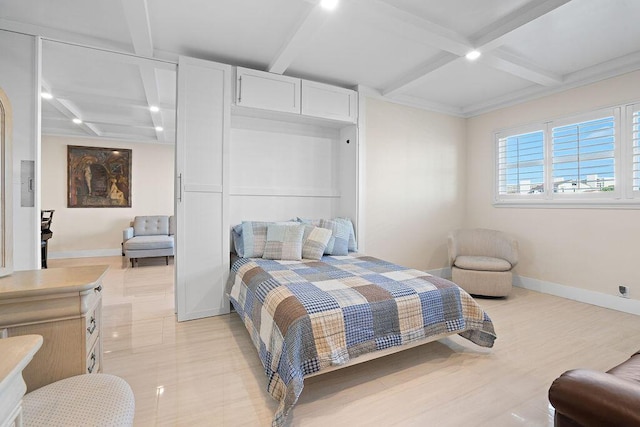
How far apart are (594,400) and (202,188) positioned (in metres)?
3.01

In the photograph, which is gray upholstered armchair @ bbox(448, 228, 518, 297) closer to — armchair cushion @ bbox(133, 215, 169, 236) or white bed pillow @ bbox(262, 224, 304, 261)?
white bed pillow @ bbox(262, 224, 304, 261)

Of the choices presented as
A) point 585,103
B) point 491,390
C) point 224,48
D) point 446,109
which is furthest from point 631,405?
point 446,109

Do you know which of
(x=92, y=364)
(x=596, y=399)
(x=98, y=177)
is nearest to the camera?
(x=596, y=399)

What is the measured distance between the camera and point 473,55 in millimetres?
2791

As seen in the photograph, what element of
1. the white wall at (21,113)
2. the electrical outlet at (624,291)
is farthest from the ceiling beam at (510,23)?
the white wall at (21,113)

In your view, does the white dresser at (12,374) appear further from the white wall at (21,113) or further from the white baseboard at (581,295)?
the white baseboard at (581,295)

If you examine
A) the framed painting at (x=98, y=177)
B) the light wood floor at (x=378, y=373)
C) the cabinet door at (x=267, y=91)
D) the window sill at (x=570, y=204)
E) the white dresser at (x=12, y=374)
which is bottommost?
the light wood floor at (x=378, y=373)

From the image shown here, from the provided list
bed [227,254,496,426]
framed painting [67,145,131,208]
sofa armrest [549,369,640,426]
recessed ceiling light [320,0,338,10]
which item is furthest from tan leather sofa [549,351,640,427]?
framed painting [67,145,131,208]

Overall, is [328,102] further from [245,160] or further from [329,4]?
[329,4]

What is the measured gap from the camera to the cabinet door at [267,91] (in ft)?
10.2

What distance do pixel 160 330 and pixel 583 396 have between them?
2.89 m

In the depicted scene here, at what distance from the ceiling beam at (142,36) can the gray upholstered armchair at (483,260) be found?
3.94m

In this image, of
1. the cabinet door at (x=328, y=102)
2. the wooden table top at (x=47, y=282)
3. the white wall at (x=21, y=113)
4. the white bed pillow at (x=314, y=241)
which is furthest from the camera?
the cabinet door at (x=328, y=102)

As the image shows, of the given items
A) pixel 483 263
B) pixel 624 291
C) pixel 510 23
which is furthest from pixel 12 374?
pixel 624 291
